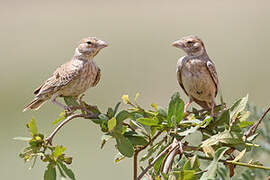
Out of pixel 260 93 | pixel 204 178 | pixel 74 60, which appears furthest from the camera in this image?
pixel 260 93

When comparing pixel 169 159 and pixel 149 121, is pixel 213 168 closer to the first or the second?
pixel 169 159

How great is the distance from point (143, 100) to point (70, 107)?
17.6 m

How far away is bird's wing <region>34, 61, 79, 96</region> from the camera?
12.6ft

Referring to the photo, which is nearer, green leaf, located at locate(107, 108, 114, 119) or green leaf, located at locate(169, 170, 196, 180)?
green leaf, located at locate(169, 170, 196, 180)

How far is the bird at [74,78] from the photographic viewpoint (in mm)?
3820

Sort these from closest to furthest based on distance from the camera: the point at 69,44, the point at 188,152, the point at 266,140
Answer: the point at 188,152 < the point at 266,140 < the point at 69,44

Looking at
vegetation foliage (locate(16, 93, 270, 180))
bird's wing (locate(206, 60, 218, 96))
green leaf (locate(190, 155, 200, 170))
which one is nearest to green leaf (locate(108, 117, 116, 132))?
vegetation foliage (locate(16, 93, 270, 180))

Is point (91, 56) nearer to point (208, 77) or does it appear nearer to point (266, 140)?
point (208, 77)

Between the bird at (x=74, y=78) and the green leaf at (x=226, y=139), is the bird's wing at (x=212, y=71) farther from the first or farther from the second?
the green leaf at (x=226, y=139)

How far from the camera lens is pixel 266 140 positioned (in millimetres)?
3896

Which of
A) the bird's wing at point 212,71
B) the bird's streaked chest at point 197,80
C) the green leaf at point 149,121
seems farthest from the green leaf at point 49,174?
the bird's wing at point 212,71

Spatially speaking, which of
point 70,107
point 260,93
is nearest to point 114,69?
point 260,93

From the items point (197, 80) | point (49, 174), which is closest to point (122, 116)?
point (49, 174)

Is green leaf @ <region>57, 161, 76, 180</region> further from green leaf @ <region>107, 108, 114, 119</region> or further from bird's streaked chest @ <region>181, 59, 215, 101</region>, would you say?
bird's streaked chest @ <region>181, 59, 215, 101</region>
